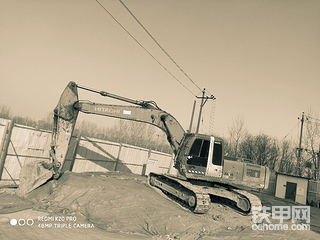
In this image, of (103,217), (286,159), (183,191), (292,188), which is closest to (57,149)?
(103,217)

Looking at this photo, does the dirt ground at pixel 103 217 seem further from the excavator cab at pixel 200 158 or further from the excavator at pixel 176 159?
the excavator cab at pixel 200 158

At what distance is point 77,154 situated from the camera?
13547mm

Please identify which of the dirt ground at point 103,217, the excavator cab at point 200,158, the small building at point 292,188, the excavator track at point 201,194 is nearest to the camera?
the dirt ground at point 103,217

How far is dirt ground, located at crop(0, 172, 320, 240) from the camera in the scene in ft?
19.8

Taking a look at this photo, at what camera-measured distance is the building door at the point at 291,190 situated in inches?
843

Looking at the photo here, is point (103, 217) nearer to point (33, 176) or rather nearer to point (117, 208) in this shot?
point (117, 208)

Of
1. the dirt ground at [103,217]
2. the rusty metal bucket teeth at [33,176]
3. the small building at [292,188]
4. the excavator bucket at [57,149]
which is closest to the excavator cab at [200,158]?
the dirt ground at [103,217]

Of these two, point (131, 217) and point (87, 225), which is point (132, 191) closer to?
point (131, 217)

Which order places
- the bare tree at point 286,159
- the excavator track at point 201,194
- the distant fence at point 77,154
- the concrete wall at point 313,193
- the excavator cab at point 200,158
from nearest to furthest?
the excavator track at point 201,194 < the excavator cab at point 200,158 < the distant fence at point 77,154 < the concrete wall at point 313,193 < the bare tree at point 286,159

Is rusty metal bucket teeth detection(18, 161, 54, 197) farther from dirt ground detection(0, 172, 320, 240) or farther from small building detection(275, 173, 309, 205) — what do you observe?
small building detection(275, 173, 309, 205)

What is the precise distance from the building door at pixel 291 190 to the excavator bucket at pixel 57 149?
20.0 meters

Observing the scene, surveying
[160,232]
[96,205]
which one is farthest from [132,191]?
[160,232]

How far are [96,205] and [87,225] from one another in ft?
4.59

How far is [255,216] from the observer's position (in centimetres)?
999
